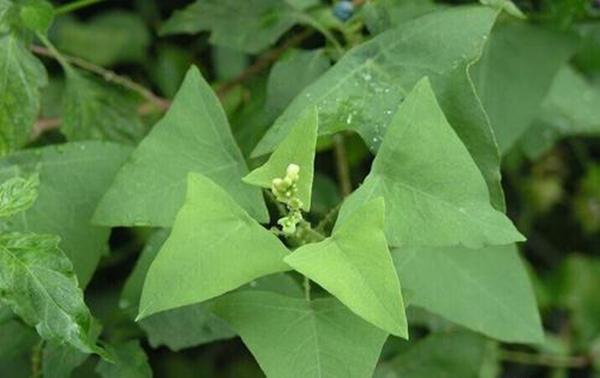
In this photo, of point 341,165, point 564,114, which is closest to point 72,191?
point 341,165

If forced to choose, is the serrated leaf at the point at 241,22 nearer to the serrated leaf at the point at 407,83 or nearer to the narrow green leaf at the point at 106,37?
the serrated leaf at the point at 407,83

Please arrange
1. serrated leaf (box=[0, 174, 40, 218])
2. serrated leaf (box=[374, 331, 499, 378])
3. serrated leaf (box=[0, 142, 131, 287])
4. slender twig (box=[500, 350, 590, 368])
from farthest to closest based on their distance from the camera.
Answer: slender twig (box=[500, 350, 590, 368]), serrated leaf (box=[374, 331, 499, 378]), serrated leaf (box=[0, 142, 131, 287]), serrated leaf (box=[0, 174, 40, 218])

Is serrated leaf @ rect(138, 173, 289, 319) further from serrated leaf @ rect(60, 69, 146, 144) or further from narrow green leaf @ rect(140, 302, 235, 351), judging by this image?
serrated leaf @ rect(60, 69, 146, 144)

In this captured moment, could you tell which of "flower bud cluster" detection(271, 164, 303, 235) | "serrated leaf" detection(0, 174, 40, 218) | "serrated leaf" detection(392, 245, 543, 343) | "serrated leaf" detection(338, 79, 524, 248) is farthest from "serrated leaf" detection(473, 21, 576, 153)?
"serrated leaf" detection(0, 174, 40, 218)

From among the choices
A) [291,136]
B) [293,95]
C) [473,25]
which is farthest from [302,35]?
[291,136]

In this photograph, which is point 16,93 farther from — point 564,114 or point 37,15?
point 564,114
